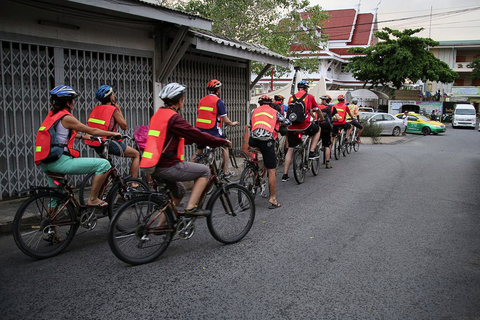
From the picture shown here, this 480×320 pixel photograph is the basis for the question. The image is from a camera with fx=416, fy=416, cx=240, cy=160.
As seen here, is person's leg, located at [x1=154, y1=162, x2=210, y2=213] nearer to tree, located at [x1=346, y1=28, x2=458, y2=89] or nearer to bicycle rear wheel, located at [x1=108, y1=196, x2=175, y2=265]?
bicycle rear wheel, located at [x1=108, y1=196, x2=175, y2=265]

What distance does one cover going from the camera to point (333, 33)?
146 feet

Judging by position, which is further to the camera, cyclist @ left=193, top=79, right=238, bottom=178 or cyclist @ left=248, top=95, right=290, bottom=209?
cyclist @ left=193, top=79, right=238, bottom=178

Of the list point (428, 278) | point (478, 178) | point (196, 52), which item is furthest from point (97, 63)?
point (478, 178)

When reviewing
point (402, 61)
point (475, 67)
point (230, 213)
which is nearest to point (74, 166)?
point (230, 213)

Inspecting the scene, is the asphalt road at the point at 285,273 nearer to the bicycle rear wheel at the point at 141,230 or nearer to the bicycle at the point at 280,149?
the bicycle rear wheel at the point at 141,230

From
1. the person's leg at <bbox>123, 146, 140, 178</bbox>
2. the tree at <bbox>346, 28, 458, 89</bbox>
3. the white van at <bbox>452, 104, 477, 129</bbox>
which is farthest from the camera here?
the tree at <bbox>346, 28, 458, 89</bbox>

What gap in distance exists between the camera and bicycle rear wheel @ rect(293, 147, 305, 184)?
847cm

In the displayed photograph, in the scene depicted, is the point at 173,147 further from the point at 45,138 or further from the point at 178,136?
the point at 45,138

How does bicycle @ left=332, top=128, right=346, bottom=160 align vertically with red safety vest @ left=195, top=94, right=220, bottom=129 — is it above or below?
below

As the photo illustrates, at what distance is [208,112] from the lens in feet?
24.3

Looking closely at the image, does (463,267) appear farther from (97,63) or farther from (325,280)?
(97,63)

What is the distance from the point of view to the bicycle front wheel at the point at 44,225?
4195mm

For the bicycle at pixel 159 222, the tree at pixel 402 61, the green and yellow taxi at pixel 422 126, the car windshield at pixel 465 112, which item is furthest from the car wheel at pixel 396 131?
the bicycle at pixel 159 222

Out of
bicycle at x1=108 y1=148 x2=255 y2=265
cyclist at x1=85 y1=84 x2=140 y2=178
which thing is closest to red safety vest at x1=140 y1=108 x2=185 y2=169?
bicycle at x1=108 y1=148 x2=255 y2=265
